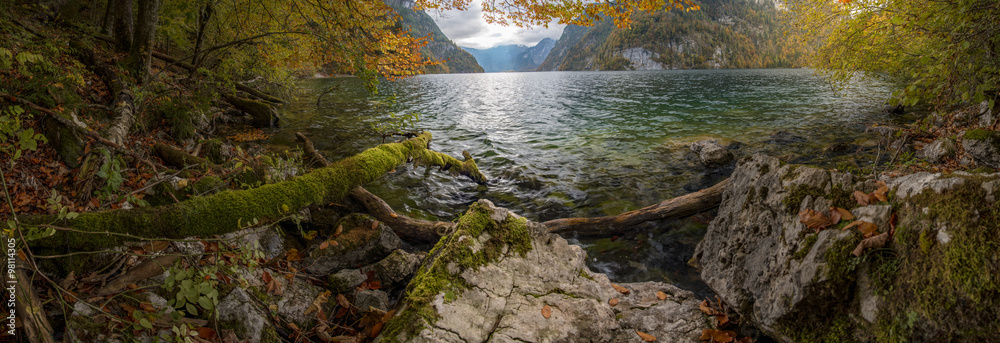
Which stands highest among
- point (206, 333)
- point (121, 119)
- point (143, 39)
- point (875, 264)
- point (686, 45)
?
point (686, 45)

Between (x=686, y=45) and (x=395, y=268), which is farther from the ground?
(x=686, y=45)

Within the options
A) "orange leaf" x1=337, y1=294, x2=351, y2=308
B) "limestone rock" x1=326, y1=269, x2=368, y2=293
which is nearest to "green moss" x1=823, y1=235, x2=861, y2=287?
"orange leaf" x1=337, y1=294, x2=351, y2=308

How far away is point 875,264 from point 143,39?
44.8 feet

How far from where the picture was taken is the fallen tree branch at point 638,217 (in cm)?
646

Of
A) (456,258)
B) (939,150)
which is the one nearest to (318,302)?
(456,258)

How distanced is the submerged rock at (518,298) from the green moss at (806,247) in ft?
3.67

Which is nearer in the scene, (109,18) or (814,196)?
(814,196)

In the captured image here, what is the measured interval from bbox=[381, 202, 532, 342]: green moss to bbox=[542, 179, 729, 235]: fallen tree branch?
2.24m

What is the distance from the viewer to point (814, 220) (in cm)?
329

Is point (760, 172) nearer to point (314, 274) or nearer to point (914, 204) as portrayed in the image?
point (914, 204)

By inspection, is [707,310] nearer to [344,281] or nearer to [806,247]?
[806,247]

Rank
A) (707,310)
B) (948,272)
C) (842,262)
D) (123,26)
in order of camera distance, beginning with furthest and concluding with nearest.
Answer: (123,26)
(707,310)
(842,262)
(948,272)

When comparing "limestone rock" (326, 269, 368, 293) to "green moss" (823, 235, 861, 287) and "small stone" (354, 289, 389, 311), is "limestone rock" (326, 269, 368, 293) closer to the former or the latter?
"small stone" (354, 289, 389, 311)

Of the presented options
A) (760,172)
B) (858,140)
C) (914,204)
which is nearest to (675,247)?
(760,172)
